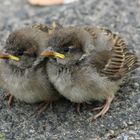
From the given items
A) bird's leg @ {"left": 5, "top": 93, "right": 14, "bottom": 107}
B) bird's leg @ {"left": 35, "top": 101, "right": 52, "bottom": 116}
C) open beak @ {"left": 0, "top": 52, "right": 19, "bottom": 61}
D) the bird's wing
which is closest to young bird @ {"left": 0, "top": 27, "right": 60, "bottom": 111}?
open beak @ {"left": 0, "top": 52, "right": 19, "bottom": 61}

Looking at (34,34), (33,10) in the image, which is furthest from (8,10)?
(34,34)

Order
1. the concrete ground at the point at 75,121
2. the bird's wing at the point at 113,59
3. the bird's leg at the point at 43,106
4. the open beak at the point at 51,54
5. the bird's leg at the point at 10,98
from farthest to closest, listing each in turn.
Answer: the bird's leg at the point at 10,98, the bird's leg at the point at 43,106, the bird's wing at the point at 113,59, the concrete ground at the point at 75,121, the open beak at the point at 51,54

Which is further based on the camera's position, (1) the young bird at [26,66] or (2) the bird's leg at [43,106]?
(2) the bird's leg at [43,106]

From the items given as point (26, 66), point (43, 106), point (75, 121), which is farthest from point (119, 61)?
point (26, 66)

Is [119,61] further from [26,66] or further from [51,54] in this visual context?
[26,66]

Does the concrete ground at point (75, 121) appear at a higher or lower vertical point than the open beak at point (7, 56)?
lower

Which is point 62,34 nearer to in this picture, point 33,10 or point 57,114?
point 57,114

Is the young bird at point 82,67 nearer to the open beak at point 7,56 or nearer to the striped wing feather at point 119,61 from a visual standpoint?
the striped wing feather at point 119,61

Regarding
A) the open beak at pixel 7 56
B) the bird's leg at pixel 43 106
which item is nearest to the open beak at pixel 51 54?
the open beak at pixel 7 56

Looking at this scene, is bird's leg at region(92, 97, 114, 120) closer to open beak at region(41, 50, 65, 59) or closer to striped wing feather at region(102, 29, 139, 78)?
striped wing feather at region(102, 29, 139, 78)
